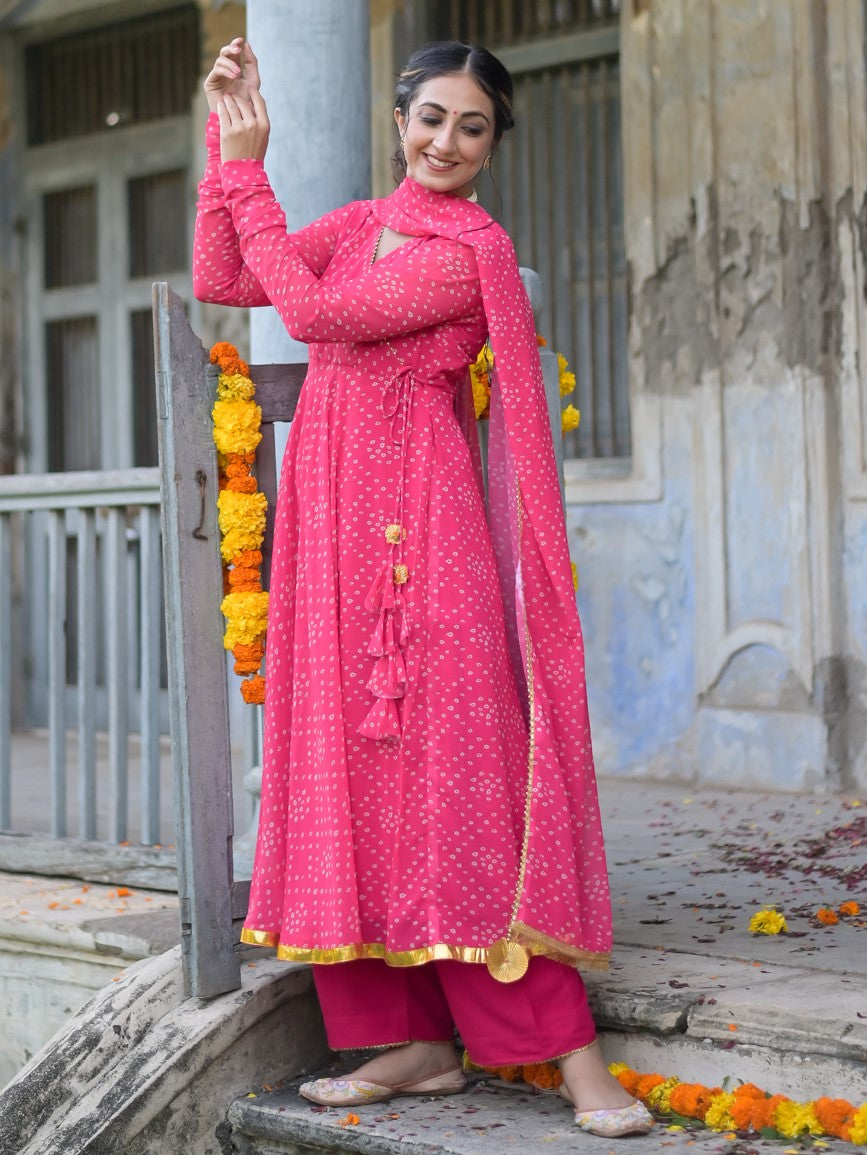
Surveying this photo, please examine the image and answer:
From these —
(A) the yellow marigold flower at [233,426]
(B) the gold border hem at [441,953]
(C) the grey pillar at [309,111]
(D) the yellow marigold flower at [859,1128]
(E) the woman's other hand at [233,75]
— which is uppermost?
(C) the grey pillar at [309,111]

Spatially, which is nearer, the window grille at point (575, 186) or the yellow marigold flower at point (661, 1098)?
the yellow marigold flower at point (661, 1098)

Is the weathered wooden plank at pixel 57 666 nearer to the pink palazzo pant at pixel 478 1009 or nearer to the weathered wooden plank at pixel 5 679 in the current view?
the weathered wooden plank at pixel 5 679

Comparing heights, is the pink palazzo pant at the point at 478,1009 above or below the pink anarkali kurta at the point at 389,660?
below

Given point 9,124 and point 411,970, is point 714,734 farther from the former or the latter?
point 9,124

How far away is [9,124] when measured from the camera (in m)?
7.79

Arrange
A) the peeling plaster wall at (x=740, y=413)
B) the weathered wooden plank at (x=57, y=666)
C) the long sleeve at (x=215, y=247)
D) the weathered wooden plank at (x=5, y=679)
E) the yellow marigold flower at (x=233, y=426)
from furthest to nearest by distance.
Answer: the peeling plaster wall at (x=740, y=413), the weathered wooden plank at (x=5, y=679), the weathered wooden plank at (x=57, y=666), the yellow marigold flower at (x=233, y=426), the long sleeve at (x=215, y=247)

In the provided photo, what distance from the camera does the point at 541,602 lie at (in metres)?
2.77

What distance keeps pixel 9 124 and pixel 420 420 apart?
5736 millimetres

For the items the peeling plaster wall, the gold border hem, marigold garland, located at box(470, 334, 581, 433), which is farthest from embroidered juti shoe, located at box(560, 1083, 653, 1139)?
the peeling plaster wall

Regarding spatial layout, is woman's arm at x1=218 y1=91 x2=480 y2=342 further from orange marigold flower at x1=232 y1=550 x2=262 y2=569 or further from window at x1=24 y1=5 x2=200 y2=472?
window at x1=24 y1=5 x2=200 y2=472

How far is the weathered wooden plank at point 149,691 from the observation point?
4.06 metres

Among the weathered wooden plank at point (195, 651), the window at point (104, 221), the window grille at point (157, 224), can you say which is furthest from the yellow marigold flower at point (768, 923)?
the window grille at point (157, 224)

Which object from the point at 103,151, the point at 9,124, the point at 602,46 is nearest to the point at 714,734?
the point at 602,46

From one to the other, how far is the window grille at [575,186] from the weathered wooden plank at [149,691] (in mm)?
2394
